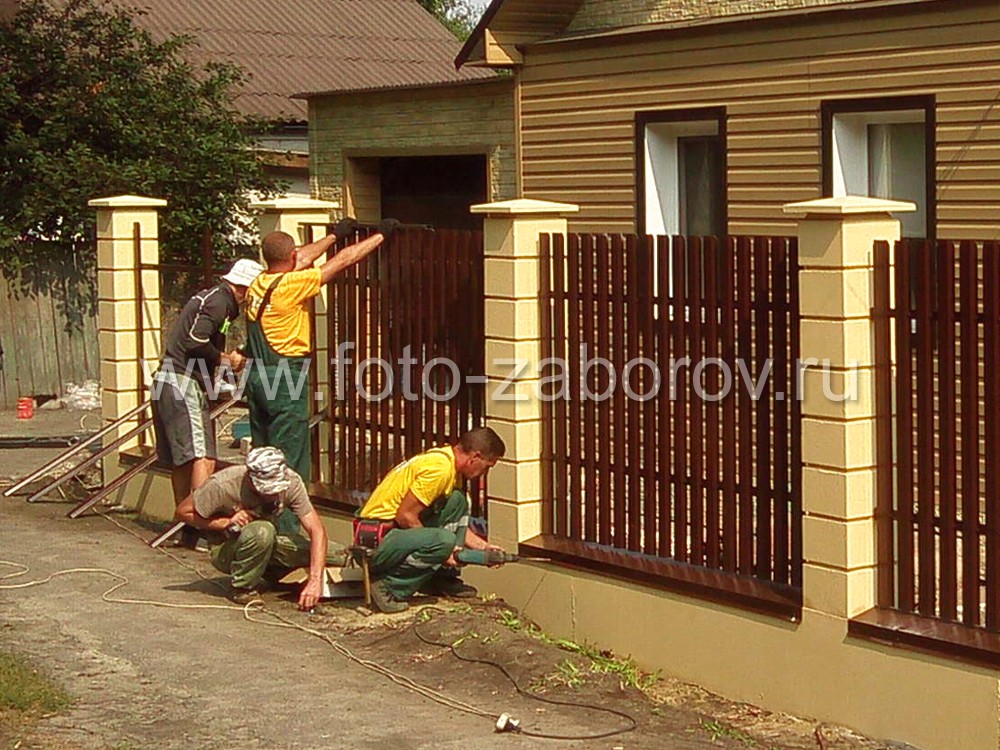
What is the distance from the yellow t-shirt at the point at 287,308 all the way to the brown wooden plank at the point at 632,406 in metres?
2.41

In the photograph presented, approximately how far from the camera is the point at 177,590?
9.65m

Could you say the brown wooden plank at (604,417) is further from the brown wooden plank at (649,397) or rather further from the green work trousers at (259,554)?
the green work trousers at (259,554)

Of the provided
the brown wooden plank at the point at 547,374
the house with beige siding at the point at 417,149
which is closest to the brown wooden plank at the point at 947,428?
the brown wooden plank at the point at 547,374

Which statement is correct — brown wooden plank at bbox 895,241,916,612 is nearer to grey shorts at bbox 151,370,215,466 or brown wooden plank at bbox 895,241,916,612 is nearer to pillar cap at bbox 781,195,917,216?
pillar cap at bbox 781,195,917,216

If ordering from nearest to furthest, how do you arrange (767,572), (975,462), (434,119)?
1. (975,462)
2. (767,572)
3. (434,119)

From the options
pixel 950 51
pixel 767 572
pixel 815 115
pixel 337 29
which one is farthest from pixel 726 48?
pixel 337 29

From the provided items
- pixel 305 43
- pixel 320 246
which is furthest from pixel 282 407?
pixel 305 43

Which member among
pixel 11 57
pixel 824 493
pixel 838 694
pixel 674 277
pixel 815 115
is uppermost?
pixel 11 57

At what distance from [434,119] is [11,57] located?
504 cm

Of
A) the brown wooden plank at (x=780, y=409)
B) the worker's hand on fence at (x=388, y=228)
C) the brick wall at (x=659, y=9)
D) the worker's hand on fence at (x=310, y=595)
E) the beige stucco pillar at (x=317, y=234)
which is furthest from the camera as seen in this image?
the brick wall at (x=659, y=9)

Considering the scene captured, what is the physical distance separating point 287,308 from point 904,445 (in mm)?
4232

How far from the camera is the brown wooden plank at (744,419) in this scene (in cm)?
748

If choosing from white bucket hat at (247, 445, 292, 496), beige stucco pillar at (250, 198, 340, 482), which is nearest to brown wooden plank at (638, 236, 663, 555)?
white bucket hat at (247, 445, 292, 496)

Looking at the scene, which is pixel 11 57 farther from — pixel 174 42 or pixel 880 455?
pixel 880 455
